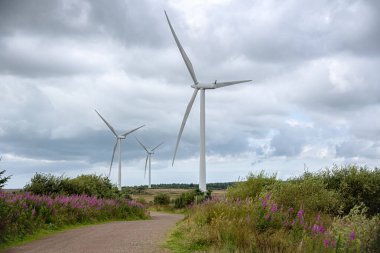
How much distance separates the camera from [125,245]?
14297 mm

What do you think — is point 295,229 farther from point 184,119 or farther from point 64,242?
point 184,119

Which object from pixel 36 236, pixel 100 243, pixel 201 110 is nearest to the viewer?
pixel 100 243

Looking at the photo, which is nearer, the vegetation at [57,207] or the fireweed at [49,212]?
the fireweed at [49,212]

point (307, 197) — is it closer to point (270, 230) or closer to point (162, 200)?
point (270, 230)

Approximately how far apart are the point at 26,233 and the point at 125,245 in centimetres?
577

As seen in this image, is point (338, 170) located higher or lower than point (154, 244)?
higher

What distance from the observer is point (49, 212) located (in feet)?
72.1

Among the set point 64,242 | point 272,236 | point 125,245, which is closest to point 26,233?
point 64,242

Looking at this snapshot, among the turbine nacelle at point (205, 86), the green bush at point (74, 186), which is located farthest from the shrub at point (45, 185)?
the turbine nacelle at point (205, 86)

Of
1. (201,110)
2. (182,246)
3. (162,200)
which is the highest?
(201,110)

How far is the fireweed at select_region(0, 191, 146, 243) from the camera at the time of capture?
56.8ft

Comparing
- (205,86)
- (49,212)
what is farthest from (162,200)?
(49,212)

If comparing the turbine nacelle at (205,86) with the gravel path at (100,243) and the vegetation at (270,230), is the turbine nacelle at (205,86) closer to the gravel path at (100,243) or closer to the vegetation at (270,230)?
the vegetation at (270,230)

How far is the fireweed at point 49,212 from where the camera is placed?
17.3 metres
